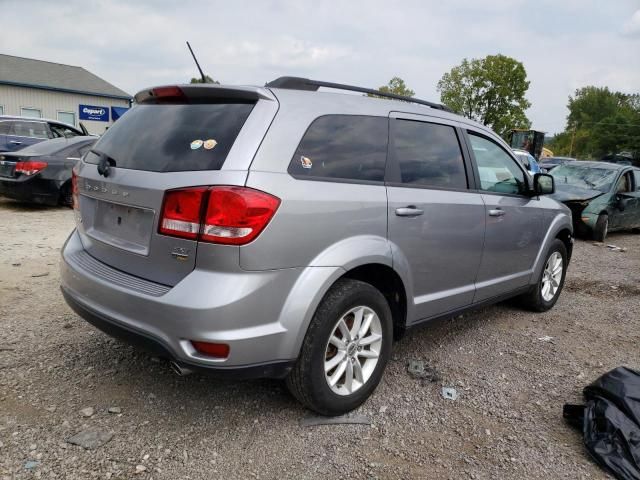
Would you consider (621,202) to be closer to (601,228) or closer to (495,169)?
(601,228)

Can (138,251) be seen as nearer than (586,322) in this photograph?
Yes

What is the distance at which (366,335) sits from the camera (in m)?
2.84

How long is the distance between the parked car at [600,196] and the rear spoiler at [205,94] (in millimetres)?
8516

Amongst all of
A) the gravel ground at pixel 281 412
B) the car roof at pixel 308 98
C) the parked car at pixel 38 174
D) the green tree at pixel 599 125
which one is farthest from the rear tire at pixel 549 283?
the green tree at pixel 599 125

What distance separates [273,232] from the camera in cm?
224

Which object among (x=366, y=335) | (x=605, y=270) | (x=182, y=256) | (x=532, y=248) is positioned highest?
(x=182, y=256)

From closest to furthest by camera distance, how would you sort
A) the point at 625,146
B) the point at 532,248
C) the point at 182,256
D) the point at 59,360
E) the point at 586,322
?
1. the point at 182,256
2. the point at 59,360
3. the point at 532,248
4. the point at 586,322
5. the point at 625,146

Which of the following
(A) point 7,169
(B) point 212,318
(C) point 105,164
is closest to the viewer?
(B) point 212,318

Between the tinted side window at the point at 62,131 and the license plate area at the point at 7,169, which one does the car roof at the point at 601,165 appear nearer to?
the license plate area at the point at 7,169

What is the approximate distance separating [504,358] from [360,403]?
1481mm

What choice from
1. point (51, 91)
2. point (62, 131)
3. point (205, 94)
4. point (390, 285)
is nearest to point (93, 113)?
point (51, 91)

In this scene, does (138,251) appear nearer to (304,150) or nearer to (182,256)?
(182,256)

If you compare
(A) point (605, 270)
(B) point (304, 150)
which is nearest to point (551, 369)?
(B) point (304, 150)

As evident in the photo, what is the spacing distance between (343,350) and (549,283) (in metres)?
3.15
